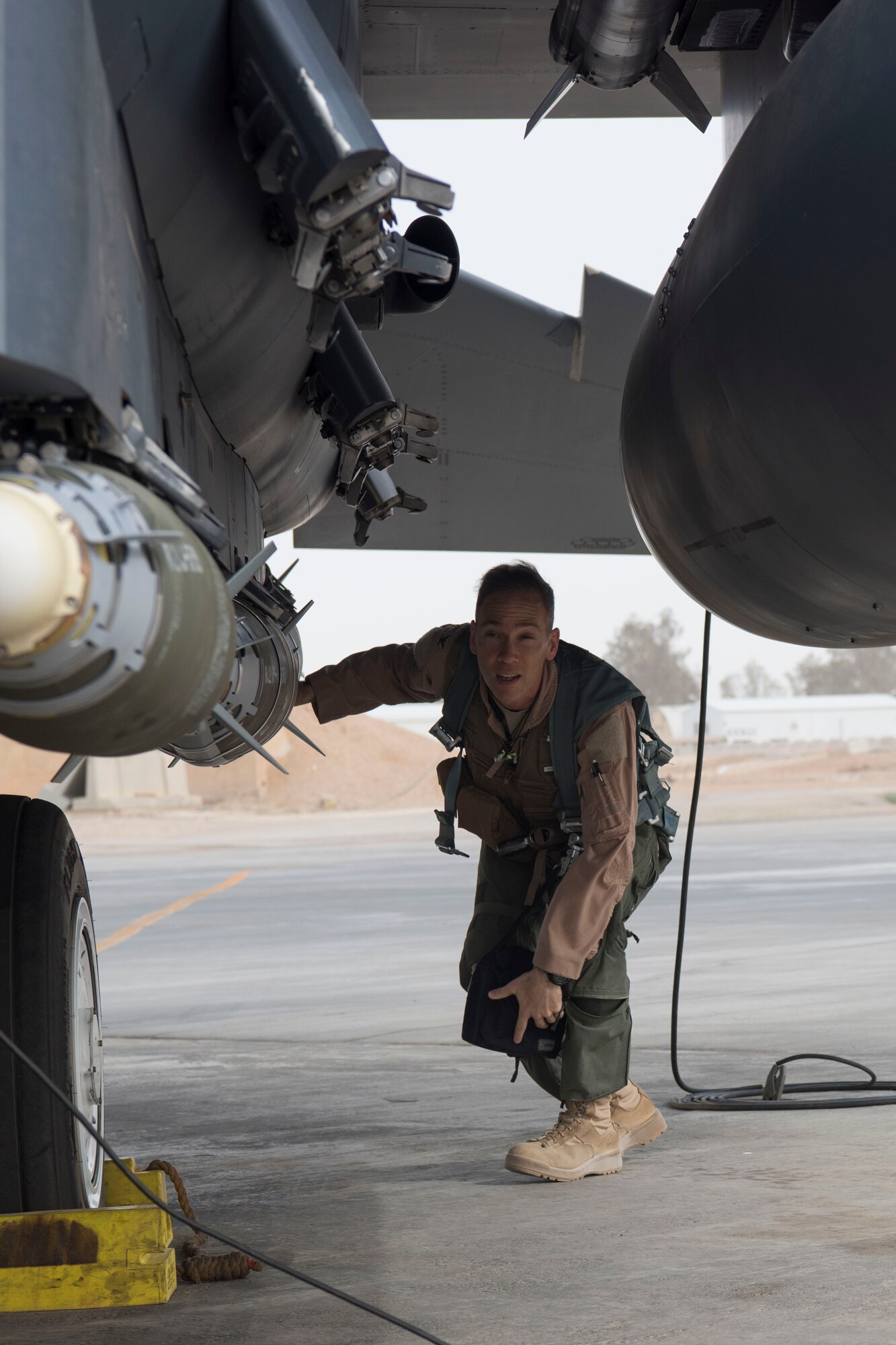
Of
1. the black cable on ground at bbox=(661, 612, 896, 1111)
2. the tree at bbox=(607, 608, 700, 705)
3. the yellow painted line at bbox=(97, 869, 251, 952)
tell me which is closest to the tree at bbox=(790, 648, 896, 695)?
the tree at bbox=(607, 608, 700, 705)

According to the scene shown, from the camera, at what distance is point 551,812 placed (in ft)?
12.1

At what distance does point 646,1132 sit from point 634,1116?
8 cm

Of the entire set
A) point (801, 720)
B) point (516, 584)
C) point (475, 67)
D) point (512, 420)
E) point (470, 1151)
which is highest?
point (801, 720)

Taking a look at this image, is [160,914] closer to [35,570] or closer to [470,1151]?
[470,1151]

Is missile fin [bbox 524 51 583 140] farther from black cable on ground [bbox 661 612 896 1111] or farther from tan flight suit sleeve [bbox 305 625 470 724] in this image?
black cable on ground [bbox 661 612 896 1111]

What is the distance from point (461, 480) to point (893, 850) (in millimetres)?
13333

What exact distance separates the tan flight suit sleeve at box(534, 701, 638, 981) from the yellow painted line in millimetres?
4764

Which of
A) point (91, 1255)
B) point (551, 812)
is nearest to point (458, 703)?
point (551, 812)

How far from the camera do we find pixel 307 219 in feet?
6.75

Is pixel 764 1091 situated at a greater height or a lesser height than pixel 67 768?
lesser

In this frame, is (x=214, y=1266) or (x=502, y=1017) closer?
(x=214, y=1266)

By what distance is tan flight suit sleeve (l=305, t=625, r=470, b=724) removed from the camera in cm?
378

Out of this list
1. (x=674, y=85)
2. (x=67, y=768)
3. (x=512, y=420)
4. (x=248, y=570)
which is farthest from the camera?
(x=512, y=420)

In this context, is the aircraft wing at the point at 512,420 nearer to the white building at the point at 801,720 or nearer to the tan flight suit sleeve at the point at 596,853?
the tan flight suit sleeve at the point at 596,853
